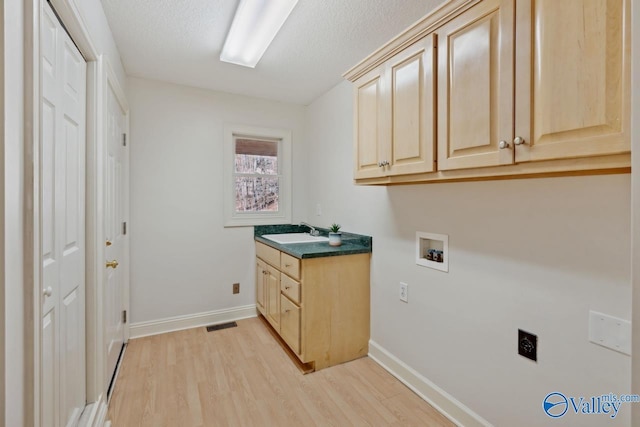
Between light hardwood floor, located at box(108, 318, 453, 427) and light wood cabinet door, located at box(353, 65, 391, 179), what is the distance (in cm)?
147

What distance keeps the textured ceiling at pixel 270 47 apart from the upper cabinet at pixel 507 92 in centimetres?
32

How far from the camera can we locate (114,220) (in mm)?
2119

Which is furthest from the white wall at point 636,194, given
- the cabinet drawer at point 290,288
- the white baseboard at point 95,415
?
the white baseboard at point 95,415

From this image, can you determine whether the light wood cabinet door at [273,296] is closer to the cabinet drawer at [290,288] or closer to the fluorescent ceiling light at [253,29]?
the cabinet drawer at [290,288]

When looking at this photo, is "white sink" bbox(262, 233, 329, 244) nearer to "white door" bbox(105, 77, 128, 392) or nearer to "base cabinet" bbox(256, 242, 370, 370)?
"base cabinet" bbox(256, 242, 370, 370)

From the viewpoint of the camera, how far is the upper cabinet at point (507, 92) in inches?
34.5

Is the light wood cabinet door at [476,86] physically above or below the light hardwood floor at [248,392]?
above

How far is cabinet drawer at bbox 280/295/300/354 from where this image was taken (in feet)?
7.24

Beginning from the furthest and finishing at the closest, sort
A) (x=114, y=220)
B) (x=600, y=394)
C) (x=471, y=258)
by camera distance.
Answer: (x=114, y=220)
(x=471, y=258)
(x=600, y=394)

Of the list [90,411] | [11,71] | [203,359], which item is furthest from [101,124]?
[203,359]

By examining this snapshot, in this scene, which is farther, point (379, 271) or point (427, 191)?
point (379, 271)

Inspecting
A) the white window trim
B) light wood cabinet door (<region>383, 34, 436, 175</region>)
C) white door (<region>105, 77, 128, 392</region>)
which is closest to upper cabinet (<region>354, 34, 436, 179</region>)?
light wood cabinet door (<region>383, 34, 436, 175</region>)

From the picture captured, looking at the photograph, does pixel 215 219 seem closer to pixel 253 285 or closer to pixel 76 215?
pixel 253 285

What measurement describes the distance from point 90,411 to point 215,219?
183cm
